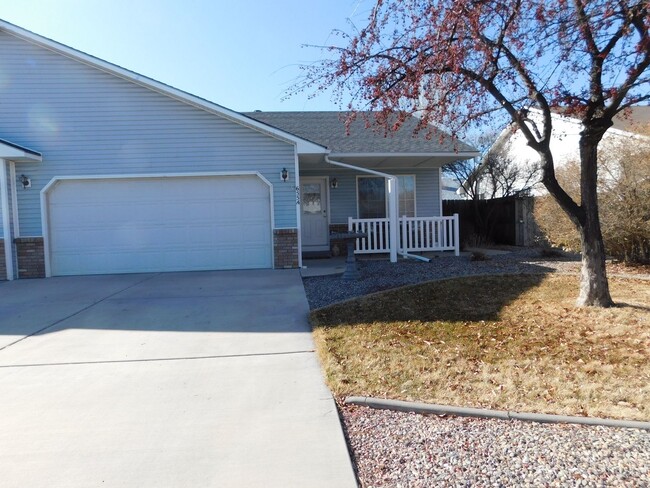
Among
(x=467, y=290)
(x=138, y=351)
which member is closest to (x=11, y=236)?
(x=138, y=351)

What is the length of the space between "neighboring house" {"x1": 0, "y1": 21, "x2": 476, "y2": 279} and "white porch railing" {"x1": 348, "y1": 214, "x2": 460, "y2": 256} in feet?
2.38

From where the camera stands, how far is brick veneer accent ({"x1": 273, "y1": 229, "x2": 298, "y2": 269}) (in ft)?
36.6

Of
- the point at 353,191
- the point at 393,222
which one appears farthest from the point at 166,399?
the point at 353,191

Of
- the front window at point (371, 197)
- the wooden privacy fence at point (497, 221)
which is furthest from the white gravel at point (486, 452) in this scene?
the wooden privacy fence at point (497, 221)

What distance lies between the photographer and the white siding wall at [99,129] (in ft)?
35.2

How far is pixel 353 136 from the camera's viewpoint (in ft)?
45.3

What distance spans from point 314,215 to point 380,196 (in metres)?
2.18

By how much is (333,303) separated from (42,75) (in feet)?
29.8

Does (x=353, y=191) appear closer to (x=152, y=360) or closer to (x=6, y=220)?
(x=6, y=220)

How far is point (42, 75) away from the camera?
1075cm

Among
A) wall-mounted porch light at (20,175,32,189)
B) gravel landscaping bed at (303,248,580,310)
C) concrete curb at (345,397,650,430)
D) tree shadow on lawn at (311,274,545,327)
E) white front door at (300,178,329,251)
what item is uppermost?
wall-mounted porch light at (20,175,32,189)

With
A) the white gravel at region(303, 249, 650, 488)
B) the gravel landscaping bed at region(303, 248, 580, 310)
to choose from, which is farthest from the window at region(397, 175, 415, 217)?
the white gravel at region(303, 249, 650, 488)

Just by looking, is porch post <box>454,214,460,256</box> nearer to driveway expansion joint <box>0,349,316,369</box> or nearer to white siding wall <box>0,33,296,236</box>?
white siding wall <box>0,33,296,236</box>

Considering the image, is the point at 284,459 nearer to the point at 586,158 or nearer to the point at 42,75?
the point at 586,158
